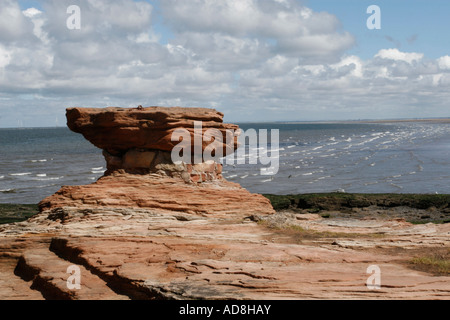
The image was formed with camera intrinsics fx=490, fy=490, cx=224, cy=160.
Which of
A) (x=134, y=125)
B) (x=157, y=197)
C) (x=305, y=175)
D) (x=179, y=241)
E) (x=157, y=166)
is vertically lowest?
(x=305, y=175)

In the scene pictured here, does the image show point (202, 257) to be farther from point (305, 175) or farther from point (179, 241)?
point (305, 175)

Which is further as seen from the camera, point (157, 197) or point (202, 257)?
point (157, 197)

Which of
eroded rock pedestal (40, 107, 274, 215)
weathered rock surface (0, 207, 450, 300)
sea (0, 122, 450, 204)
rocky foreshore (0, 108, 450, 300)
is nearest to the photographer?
weathered rock surface (0, 207, 450, 300)

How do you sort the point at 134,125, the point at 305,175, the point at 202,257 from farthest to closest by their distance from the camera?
1. the point at 305,175
2. the point at 134,125
3. the point at 202,257

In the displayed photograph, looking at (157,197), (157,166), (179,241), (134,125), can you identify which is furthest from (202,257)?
(134,125)

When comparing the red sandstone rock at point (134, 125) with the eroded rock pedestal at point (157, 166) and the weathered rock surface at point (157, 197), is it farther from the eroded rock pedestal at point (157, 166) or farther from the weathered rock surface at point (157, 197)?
the weathered rock surface at point (157, 197)

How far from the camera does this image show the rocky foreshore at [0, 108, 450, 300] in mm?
10461

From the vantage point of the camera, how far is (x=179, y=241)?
537 inches

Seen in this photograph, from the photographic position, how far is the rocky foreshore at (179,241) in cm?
1046

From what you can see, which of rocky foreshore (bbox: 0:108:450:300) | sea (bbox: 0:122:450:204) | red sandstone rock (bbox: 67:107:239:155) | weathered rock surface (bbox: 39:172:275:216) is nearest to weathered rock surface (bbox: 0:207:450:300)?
rocky foreshore (bbox: 0:108:450:300)

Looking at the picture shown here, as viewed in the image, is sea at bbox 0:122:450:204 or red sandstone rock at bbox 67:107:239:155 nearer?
red sandstone rock at bbox 67:107:239:155

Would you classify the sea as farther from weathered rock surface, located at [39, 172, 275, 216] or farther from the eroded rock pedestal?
weathered rock surface, located at [39, 172, 275, 216]

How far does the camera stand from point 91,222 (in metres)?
15.7
